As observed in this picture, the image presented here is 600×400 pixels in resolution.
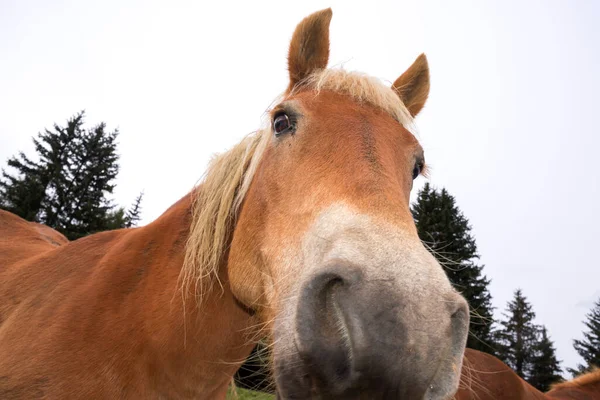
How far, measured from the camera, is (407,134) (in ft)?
8.03

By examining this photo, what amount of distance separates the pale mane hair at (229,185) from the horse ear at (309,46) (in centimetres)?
14

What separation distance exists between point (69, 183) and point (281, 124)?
30.3m

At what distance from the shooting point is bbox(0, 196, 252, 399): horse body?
2324 millimetres

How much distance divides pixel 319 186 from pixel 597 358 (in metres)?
51.5

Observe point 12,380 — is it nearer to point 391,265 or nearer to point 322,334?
point 322,334

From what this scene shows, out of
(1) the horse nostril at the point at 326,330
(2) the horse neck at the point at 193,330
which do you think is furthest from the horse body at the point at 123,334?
(1) the horse nostril at the point at 326,330

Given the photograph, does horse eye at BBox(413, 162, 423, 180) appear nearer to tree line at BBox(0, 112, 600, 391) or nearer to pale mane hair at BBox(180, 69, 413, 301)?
pale mane hair at BBox(180, 69, 413, 301)

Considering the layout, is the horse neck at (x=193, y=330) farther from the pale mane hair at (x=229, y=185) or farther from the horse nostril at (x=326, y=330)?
the horse nostril at (x=326, y=330)

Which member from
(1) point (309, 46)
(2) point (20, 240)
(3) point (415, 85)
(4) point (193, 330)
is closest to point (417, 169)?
(3) point (415, 85)

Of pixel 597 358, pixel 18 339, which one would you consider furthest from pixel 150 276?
pixel 597 358

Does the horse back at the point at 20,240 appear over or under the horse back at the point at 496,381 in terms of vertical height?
over

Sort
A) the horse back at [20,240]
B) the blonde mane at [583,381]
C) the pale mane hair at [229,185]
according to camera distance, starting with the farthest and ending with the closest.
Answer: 1. the blonde mane at [583,381]
2. the horse back at [20,240]
3. the pale mane hair at [229,185]

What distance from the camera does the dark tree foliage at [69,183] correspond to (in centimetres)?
2506

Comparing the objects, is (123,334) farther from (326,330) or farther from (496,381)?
(496,381)
